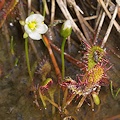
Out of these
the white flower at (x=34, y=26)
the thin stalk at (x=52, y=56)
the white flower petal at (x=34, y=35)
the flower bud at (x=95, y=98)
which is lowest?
the flower bud at (x=95, y=98)

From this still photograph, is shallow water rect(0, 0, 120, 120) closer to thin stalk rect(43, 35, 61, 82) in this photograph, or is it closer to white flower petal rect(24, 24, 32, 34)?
thin stalk rect(43, 35, 61, 82)

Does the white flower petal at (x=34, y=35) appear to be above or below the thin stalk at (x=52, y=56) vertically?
above

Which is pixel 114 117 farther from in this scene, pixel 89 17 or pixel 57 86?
pixel 89 17

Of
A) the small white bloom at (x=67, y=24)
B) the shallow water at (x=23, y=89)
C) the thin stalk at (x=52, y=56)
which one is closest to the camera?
the small white bloom at (x=67, y=24)

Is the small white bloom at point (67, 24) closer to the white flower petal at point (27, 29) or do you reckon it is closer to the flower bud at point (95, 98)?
the white flower petal at point (27, 29)

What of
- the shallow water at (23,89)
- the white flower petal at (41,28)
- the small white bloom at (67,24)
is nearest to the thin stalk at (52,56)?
the shallow water at (23,89)

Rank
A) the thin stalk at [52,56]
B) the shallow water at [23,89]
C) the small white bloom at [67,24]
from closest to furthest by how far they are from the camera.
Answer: the small white bloom at [67,24] → the shallow water at [23,89] → the thin stalk at [52,56]

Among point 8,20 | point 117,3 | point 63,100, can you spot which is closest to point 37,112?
point 63,100

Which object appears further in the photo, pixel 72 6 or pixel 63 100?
pixel 72 6
